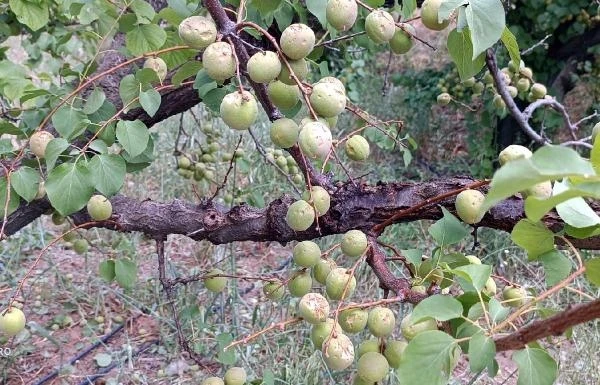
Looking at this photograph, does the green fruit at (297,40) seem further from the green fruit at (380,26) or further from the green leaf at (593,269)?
the green leaf at (593,269)

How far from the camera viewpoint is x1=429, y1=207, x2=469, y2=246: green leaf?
931 millimetres

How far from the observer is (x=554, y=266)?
778mm

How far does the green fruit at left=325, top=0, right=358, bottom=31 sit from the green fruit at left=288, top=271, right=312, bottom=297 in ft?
1.33

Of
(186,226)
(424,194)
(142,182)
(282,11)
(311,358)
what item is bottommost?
(142,182)

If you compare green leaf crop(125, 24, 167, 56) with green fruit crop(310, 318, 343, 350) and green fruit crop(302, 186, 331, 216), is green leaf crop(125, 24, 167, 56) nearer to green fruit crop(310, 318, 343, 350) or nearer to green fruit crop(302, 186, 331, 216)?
green fruit crop(302, 186, 331, 216)

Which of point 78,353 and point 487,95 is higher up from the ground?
point 487,95

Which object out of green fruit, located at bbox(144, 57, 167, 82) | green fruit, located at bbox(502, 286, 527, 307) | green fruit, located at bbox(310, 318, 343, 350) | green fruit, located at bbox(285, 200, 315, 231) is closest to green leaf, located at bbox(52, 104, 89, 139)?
green fruit, located at bbox(144, 57, 167, 82)

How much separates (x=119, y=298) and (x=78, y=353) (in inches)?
14.5

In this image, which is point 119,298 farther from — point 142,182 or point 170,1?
point 170,1

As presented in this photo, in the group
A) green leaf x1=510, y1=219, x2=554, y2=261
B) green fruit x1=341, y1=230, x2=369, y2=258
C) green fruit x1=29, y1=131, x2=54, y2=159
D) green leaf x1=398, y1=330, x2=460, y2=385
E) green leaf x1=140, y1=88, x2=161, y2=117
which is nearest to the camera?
green leaf x1=398, y1=330, x2=460, y2=385

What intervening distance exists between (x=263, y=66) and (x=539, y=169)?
17.4 inches

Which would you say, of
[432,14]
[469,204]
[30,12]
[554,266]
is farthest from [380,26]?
[30,12]

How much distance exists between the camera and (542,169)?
42 centimetres

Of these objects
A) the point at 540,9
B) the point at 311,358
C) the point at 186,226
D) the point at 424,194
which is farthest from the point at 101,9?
the point at 540,9
